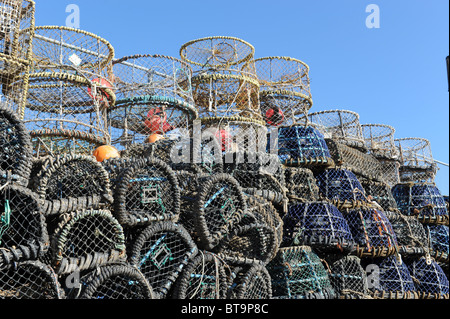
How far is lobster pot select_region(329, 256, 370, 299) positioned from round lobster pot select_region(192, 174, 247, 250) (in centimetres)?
159

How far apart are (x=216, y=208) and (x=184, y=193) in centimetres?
30

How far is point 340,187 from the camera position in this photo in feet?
18.1

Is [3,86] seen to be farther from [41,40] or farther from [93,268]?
[93,268]

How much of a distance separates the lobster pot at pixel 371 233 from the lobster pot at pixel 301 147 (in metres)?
0.66

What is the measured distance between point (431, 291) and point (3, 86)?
5.09 m

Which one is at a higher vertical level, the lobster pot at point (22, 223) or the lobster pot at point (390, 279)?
the lobster pot at point (22, 223)

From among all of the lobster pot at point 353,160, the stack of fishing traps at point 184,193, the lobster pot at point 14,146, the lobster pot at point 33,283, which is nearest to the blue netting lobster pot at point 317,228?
the stack of fishing traps at point 184,193

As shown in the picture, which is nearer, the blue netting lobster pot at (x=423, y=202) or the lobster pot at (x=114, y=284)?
the lobster pot at (x=114, y=284)

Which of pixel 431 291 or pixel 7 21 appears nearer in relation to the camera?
pixel 7 21

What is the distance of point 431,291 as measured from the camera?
5.66 m

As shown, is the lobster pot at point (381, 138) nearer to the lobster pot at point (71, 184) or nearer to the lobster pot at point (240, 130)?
the lobster pot at point (240, 130)

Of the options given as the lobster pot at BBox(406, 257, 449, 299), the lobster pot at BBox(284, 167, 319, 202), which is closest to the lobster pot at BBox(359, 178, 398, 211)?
the lobster pot at BBox(406, 257, 449, 299)

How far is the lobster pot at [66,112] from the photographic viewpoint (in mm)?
5203
